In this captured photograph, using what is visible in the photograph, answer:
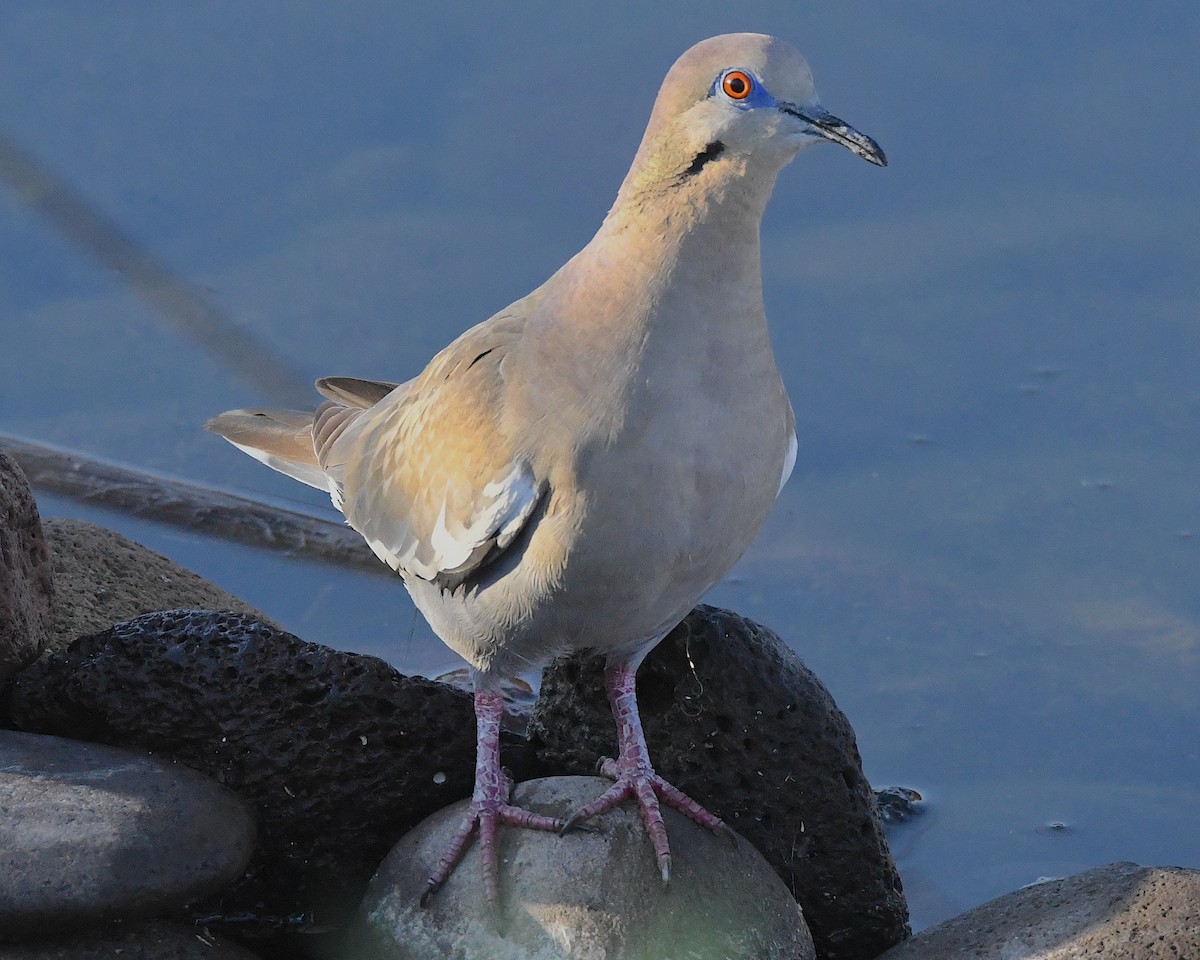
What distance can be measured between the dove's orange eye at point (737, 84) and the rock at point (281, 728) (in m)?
1.78

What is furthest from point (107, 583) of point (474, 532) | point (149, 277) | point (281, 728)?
point (149, 277)

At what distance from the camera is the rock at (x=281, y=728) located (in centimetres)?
463

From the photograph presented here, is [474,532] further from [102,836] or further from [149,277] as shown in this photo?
[149,277]

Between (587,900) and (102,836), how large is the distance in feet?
3.64

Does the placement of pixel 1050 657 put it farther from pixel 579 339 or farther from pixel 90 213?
pixel 90 213

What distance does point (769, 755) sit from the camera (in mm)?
4723

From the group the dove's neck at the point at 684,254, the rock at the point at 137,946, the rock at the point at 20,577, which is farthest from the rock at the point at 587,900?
the dove's neck at the point at 684,254

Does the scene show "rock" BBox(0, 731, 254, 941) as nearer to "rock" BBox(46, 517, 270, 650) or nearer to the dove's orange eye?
"rock" BBox(46, 517, 270, 650)

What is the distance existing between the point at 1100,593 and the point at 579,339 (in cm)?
304

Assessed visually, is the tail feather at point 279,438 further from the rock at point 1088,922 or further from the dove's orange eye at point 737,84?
the rock at point 1088,922

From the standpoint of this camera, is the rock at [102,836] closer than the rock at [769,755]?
Yes

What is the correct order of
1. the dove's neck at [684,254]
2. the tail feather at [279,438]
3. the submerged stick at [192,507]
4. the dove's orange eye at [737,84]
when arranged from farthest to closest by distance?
1. the submerged stick at [192,507]
2. the tail feather at [279,438]
3. the dove's neck at [684,254]
4. the dove's orange eye at [737,84]

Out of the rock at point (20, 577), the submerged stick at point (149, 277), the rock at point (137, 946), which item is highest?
the submerged stick at point (149, 277)

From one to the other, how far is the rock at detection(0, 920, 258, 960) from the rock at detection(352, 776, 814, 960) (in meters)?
0.37
